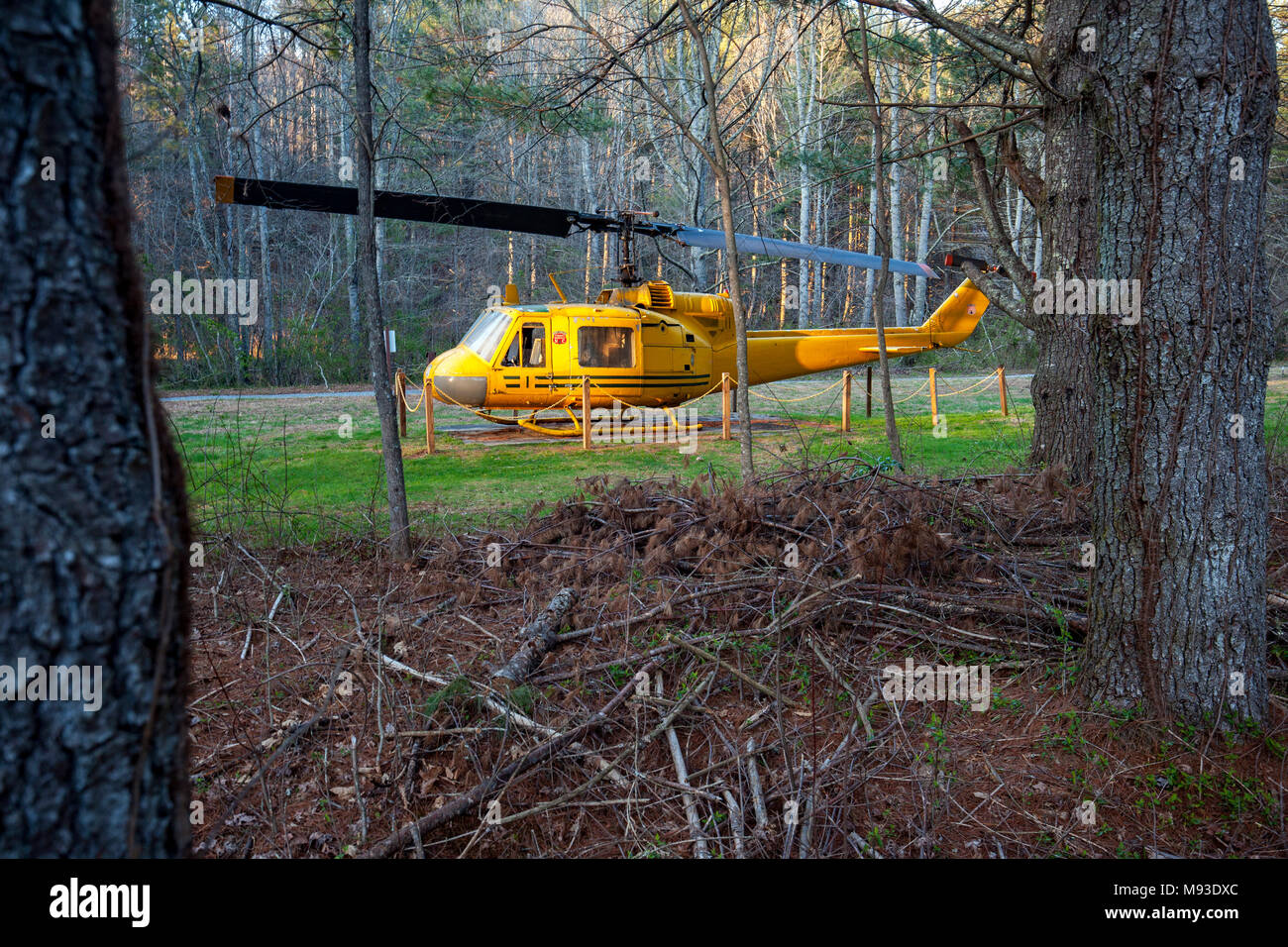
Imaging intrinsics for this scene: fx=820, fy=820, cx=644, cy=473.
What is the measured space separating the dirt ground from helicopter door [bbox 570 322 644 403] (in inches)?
319

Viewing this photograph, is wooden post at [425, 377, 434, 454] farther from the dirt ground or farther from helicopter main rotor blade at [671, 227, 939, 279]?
the dirt ground

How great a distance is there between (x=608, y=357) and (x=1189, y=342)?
11.0 meters

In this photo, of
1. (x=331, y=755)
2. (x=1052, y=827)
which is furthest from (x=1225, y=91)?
Answer: (x=331, y=755)

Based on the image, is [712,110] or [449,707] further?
[712,110]

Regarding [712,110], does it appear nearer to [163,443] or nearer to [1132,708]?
[1132,708]

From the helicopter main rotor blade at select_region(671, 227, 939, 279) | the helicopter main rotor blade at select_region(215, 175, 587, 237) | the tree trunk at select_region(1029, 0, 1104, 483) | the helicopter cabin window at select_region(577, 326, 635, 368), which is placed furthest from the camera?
the helicopter cabin window at select_region(577, 326, 635, 368)

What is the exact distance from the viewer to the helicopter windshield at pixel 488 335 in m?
13.6

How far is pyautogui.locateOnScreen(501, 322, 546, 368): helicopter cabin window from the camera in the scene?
13586 mm

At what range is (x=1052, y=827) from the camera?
316cm

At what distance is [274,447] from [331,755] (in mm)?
9458

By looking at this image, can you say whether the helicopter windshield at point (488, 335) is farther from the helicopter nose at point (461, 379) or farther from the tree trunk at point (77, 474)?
the tree trunk at point (77, 474)

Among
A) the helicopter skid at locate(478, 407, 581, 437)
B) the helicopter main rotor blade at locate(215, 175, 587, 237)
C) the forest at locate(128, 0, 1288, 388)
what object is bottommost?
the helicopter skid at locate(478, 407, 581, 437)

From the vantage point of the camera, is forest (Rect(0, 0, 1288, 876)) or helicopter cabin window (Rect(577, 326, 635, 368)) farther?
helicopter cabin window (Rect(577, 326, 635, 368))

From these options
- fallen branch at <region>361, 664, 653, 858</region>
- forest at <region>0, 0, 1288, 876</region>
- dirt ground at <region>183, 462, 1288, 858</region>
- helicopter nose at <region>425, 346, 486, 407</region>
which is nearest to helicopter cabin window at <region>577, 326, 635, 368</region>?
helicopter nose at <region>425, 346, 486, 407</region>
